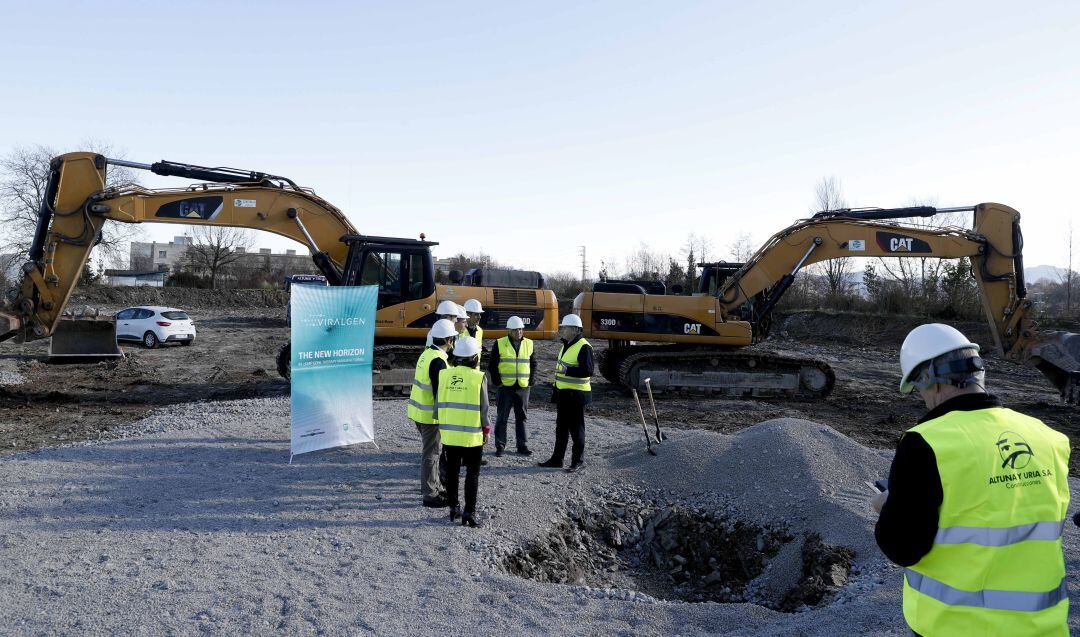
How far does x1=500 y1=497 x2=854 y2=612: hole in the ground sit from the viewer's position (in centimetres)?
620

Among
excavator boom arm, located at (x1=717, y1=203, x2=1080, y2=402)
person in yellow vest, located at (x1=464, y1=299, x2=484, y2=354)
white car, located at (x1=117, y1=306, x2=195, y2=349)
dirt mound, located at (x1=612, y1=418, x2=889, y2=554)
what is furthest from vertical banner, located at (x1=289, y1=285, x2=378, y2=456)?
white car, located at (x1=117, y1=306, x2=195, y2=349)

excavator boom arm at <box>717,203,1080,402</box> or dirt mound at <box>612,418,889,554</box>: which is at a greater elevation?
excavator boom arm at <box>717,203,1080,402</box>

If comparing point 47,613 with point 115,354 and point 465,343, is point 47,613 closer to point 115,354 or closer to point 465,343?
point 465,343

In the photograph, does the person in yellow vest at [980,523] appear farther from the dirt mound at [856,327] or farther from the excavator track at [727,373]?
the dirt mound at [856,327]

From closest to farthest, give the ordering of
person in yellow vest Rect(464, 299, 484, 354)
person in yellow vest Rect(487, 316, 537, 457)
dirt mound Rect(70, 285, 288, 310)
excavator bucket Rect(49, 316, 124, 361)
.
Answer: person in yellow vest Rect(487, 316, 537, 457) → person in yellow vest Rect(464, 299, 484, 354) → excavator bucket Rect(49, 316, 124, 361) → dirt mound Rect(70, 285, 288, 310)

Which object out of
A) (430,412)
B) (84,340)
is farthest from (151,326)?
(430,412)

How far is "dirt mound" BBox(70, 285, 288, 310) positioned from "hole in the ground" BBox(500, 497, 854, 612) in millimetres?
41531

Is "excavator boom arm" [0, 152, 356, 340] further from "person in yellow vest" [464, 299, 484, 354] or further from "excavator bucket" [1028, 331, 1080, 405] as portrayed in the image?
"excavator bucket" [1028, 331, 1080, 405]

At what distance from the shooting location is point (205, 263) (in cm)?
5297

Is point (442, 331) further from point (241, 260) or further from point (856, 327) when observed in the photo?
point (241, 260)

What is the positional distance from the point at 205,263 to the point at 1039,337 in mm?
51848

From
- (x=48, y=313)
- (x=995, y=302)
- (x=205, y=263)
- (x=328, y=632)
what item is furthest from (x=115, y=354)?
(x=205, y=263)

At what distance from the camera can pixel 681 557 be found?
23.6 ft

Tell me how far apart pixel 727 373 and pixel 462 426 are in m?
9.71
